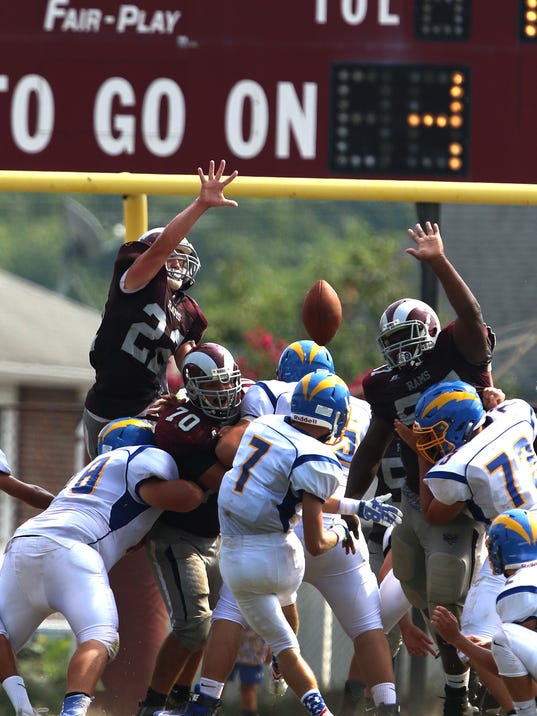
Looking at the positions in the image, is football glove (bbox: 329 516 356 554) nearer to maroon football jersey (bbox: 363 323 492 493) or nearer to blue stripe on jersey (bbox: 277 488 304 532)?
blue stripe on jersey (bbox: 277 488 304 532)

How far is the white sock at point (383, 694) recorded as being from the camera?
19.9 feet

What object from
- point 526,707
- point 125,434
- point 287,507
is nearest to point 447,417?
point 287,507

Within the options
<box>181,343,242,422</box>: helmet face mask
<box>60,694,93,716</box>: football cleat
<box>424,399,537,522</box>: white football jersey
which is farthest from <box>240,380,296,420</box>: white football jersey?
<box>60,694,93,716</box>: football cleat

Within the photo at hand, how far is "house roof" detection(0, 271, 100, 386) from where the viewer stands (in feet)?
61.6

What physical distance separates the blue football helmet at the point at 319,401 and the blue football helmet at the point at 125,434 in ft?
2.36

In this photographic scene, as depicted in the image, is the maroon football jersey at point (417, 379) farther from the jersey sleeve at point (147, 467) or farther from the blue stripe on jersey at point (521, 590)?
the blue stripe on jersey at point (521, 590)

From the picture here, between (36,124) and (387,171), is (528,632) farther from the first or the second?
(36,124)

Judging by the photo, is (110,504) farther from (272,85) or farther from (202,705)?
(272,85)

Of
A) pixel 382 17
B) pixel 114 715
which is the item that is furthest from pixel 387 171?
pixel 114 715

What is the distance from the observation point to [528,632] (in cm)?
513

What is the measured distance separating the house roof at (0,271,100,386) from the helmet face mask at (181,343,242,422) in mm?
12484

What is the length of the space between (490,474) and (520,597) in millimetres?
699

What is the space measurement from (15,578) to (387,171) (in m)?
3.01

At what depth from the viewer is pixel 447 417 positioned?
233 inches
